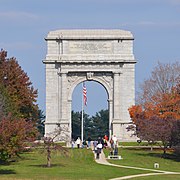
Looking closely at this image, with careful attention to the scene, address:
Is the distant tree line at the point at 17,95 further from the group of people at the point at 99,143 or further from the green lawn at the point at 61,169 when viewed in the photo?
the group of people at the point at 99,143

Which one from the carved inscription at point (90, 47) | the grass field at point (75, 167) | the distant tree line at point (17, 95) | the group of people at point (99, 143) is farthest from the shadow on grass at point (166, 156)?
the carved inscription at point (90, 47)

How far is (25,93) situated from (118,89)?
25.1 m

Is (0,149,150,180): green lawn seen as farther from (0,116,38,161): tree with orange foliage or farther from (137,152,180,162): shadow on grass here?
(137,152,180,162): shadow on grass

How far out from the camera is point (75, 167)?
4884 centimetres

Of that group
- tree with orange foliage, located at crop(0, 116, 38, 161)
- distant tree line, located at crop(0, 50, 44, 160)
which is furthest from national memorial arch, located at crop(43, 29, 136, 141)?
tree with orange foliage, located at crop(0, 116, 38, 161)

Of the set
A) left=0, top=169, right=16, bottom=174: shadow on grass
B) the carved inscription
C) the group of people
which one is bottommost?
left=0, top=169, right=16, bottom=174: shadow on grass

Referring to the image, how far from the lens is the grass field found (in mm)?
43719

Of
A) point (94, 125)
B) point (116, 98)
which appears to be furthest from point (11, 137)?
point (94, 125)

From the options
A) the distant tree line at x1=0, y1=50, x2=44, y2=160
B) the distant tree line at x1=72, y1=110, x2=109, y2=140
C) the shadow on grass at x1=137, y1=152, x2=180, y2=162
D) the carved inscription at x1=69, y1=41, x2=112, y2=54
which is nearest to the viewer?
the distant tree line at x1=0, y1=50, x2=44, y2=160

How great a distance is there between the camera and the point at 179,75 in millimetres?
89250

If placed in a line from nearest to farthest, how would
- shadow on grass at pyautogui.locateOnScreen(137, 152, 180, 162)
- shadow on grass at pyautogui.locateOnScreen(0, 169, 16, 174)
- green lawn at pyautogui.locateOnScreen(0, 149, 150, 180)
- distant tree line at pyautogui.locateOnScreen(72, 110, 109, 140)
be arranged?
1. green lawn at pyautogui.locateOnScreen(0, 149, 150, 180)
2. shadow on grass at pyautogui.locateOnScreen(0, 169, 16, 174)
3. shadow on grass at pyautogui.locateOnScreen(137, 152, 180, 162)
4. distant tree line at pyautogui.locateOnScreen(72, 110, 109, 140)

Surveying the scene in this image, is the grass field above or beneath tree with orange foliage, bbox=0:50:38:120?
beneath

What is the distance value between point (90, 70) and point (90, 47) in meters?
2.70

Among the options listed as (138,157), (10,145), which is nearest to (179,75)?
(138,157)
